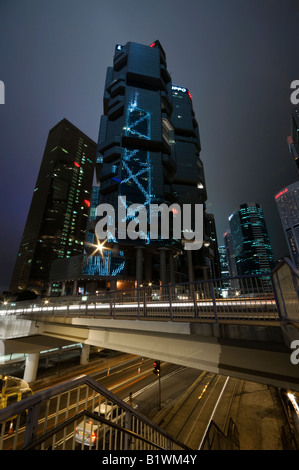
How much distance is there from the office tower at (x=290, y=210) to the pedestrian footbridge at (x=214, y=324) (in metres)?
173

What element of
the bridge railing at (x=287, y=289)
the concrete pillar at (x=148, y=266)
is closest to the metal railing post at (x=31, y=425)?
the bridge railing at (x=287, y=289)

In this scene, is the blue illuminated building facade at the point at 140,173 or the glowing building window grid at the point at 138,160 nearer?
the blue illuminated building facade at the point at 140,173

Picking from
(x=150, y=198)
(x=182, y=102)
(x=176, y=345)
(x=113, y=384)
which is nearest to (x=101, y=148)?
(x=150, y=198)

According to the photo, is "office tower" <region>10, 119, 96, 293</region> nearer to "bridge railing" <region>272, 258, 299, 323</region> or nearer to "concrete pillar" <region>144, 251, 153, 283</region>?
"concrete pillar" <region>144, 251, 153, 283</region>

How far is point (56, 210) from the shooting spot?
161 metres

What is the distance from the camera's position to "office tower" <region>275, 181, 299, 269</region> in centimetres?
15475

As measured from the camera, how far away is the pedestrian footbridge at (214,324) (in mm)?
5777

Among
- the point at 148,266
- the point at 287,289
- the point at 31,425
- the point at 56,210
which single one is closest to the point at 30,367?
the point at 31,425

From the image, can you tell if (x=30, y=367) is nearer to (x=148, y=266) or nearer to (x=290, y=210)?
(x=148, y=266)

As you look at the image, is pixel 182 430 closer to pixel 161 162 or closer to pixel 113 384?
pixel 113 384

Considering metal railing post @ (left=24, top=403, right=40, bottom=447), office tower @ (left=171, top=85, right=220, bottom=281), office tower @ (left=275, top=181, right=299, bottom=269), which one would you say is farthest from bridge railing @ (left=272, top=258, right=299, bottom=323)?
office tower @ (left=275, top=181, right=299, bottom=269)

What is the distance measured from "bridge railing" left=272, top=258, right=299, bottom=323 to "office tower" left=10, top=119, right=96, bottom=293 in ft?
492

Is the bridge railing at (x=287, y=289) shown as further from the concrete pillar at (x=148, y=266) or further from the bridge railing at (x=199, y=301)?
the concrete pillar at (x=148, y=266)
